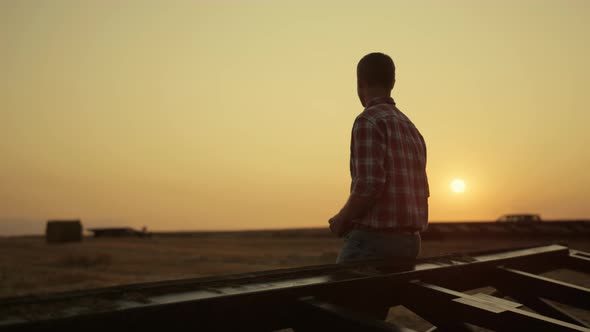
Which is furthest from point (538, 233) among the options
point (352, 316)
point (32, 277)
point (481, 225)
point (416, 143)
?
point (352, 316)

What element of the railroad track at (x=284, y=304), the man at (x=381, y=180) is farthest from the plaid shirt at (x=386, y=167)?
the railroad track at (x=284, y=304)

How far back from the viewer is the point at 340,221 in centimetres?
293

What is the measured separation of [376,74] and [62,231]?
113ft

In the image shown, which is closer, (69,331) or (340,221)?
(69,331)

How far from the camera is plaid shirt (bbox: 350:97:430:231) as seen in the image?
9.61 ft

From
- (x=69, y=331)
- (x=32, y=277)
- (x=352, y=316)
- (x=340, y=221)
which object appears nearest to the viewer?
(x=69, y=331)

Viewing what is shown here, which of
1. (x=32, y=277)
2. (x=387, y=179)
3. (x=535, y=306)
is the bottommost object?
(x=32, y=277)

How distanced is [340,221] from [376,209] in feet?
0.81

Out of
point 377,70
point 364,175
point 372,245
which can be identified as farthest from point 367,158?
point 377,70

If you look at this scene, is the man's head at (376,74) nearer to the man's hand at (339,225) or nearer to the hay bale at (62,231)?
the man's hand at (339,225)

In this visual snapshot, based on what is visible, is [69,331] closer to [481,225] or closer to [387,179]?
[387,179]

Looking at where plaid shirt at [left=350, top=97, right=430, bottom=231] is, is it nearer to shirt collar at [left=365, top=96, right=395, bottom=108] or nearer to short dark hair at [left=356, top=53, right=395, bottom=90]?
shirt collar at [left=365, top=96, right=395, bottom=108]

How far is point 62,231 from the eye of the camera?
33.3 metres

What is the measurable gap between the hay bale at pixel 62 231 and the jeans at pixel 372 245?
112 feet
